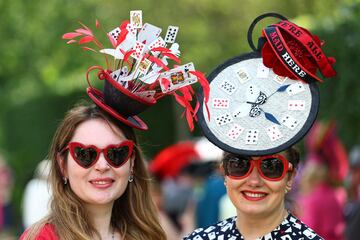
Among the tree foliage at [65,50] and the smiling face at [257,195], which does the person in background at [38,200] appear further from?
the tree foliage at [65,50]

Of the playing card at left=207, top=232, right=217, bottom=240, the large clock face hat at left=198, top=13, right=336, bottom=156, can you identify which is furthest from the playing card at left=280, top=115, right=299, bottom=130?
the playing card at left=207, top=232, right=217, bottom=240

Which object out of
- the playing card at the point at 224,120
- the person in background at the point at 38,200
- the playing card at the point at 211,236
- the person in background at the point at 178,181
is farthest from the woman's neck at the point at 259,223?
the person in background at the point at 178,181

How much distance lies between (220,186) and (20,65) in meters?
12.3

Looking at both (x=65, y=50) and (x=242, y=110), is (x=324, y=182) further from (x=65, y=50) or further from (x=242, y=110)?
(x=65, y=50)

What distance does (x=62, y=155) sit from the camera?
4.89 meters

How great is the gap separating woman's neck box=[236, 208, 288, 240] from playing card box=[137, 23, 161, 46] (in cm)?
101

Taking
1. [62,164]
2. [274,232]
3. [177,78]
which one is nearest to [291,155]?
[274,232]

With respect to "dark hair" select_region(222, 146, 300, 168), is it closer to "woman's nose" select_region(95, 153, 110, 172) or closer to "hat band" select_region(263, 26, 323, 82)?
"hat band" select_region(263, 26, 323, 82)

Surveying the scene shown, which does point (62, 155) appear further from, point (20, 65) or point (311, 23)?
point (20, 65)

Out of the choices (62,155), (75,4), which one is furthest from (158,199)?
(75,4)

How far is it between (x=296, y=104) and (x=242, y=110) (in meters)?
0.28

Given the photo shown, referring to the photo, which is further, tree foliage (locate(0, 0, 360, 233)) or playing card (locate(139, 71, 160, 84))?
tree foliage (locate(0, 0, 360, 233))

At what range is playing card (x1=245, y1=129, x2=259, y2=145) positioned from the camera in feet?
14.9

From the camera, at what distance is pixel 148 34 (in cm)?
470
